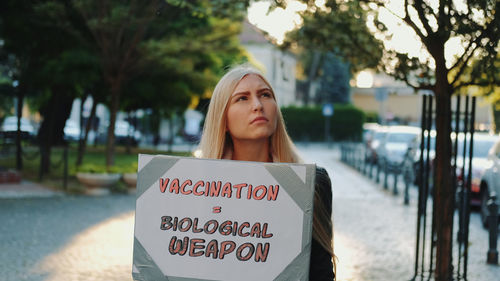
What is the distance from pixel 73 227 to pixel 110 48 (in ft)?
24.2

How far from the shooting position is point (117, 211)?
13.1 m

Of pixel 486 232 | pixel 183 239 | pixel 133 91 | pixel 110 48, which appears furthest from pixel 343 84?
pixel 183 239

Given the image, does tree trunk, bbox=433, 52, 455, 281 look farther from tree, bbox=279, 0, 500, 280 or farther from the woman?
the woman

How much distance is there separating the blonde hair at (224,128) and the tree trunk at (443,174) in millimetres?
4000

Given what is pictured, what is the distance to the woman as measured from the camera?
2.37m

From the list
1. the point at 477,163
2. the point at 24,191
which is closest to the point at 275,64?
the point at 24,191

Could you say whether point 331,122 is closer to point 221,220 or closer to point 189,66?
point 189,66

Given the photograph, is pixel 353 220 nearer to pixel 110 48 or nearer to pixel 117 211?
pixel 117 211

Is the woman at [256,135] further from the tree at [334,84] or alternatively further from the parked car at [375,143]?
the tree at [334,84]

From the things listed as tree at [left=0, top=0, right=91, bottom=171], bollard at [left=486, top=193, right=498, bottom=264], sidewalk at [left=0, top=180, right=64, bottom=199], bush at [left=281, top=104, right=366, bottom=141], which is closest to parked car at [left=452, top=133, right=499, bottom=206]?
bollard at [left=486, top=193, right=498, bottom=264]

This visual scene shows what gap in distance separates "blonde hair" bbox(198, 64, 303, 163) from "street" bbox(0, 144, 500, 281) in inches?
199

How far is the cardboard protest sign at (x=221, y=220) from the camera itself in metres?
2.23

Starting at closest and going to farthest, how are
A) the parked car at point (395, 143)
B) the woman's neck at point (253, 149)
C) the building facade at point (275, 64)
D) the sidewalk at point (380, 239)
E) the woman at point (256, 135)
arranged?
the woman at point (256, 135), the woman's neck at point (253, 149), the sidewalk at point (380, 239), the parked car at point (395, 143), the building facade at point (275, 64)

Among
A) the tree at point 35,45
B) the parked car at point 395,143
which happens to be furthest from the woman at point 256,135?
the parked car at point 395,143
